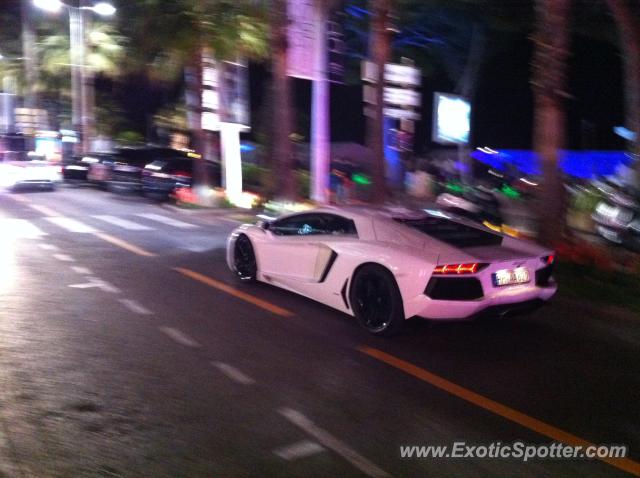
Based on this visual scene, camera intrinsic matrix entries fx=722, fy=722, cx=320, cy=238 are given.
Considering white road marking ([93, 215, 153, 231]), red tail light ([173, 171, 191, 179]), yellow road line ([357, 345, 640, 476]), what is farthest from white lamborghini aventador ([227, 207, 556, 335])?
red tail light ([173, 171, 191, 179])

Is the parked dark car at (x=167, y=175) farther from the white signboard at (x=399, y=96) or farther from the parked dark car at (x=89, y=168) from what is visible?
the white signboard at (x=399, y=96)

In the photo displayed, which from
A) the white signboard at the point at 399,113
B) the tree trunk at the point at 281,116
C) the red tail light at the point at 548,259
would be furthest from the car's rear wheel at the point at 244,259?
the white signboard at the point at 399,113

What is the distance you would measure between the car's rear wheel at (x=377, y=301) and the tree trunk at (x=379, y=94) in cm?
1060

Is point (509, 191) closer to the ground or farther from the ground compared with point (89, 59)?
closer to the ground

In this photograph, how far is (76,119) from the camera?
36.7 metres

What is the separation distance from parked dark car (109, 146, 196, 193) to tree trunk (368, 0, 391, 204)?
339 inches

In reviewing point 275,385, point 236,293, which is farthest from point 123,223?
point 275,385

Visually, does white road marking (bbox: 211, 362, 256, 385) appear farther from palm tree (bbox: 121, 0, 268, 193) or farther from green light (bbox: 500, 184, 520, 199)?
palm tree (bbox: 121, 0, 268, 193)

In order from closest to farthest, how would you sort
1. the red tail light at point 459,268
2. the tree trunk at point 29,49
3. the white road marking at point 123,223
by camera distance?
the red tail light at point 459,268, the white road marking at point 123,223, the tree trunk at point 29,49

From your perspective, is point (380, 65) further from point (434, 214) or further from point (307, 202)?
point (434, 214)

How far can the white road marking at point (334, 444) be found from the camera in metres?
4.43

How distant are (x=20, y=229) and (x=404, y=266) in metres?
10.9

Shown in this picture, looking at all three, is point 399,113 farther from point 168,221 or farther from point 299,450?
point 299,450

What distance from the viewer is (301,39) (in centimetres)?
1864
